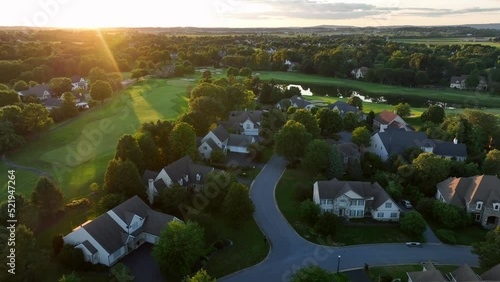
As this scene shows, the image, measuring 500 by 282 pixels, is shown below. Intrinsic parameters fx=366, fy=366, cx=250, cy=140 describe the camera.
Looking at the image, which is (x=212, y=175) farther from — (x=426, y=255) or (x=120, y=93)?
(x=120, y=93)

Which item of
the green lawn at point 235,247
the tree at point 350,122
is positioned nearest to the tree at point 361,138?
the tree at point 350,122

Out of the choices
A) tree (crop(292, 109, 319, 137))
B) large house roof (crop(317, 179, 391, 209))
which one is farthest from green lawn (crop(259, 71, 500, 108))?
large house roof (crop(317, 179, 391, 209))

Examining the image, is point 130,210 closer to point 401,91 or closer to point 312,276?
point 312,276

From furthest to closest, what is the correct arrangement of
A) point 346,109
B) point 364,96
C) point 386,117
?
1. point 364,96
2. point 346,109
3. point 386,117

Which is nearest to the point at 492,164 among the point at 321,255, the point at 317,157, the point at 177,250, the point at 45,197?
the point at 317,157

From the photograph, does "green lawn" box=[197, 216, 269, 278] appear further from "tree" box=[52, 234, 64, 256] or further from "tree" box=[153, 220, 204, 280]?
"tree" box=[52, 234, 64, 256]
